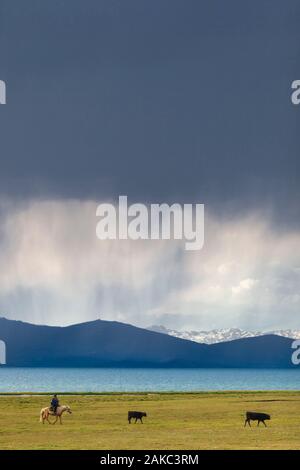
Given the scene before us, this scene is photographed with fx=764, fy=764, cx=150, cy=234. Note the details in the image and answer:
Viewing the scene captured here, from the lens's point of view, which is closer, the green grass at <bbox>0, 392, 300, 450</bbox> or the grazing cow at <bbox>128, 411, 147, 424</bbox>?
the green grass at <bbox>0, 392, 300, 450</bbox>

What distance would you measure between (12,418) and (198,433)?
772 inches

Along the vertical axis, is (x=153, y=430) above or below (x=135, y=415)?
below

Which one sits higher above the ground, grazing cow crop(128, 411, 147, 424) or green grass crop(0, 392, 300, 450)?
grazing cow crop(128, 411, 147, 424)

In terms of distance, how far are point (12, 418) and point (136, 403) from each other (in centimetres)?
2383

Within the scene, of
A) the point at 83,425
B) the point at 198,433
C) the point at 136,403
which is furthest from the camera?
the point at 136,403

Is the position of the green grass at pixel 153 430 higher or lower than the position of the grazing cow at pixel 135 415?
lower

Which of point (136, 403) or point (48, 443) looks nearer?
point (48, 443)

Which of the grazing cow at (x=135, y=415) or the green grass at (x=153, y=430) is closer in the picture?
the green grass at (x=153, y=430)

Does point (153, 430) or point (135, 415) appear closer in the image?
point (153, 430)

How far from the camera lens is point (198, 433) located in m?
49.5
